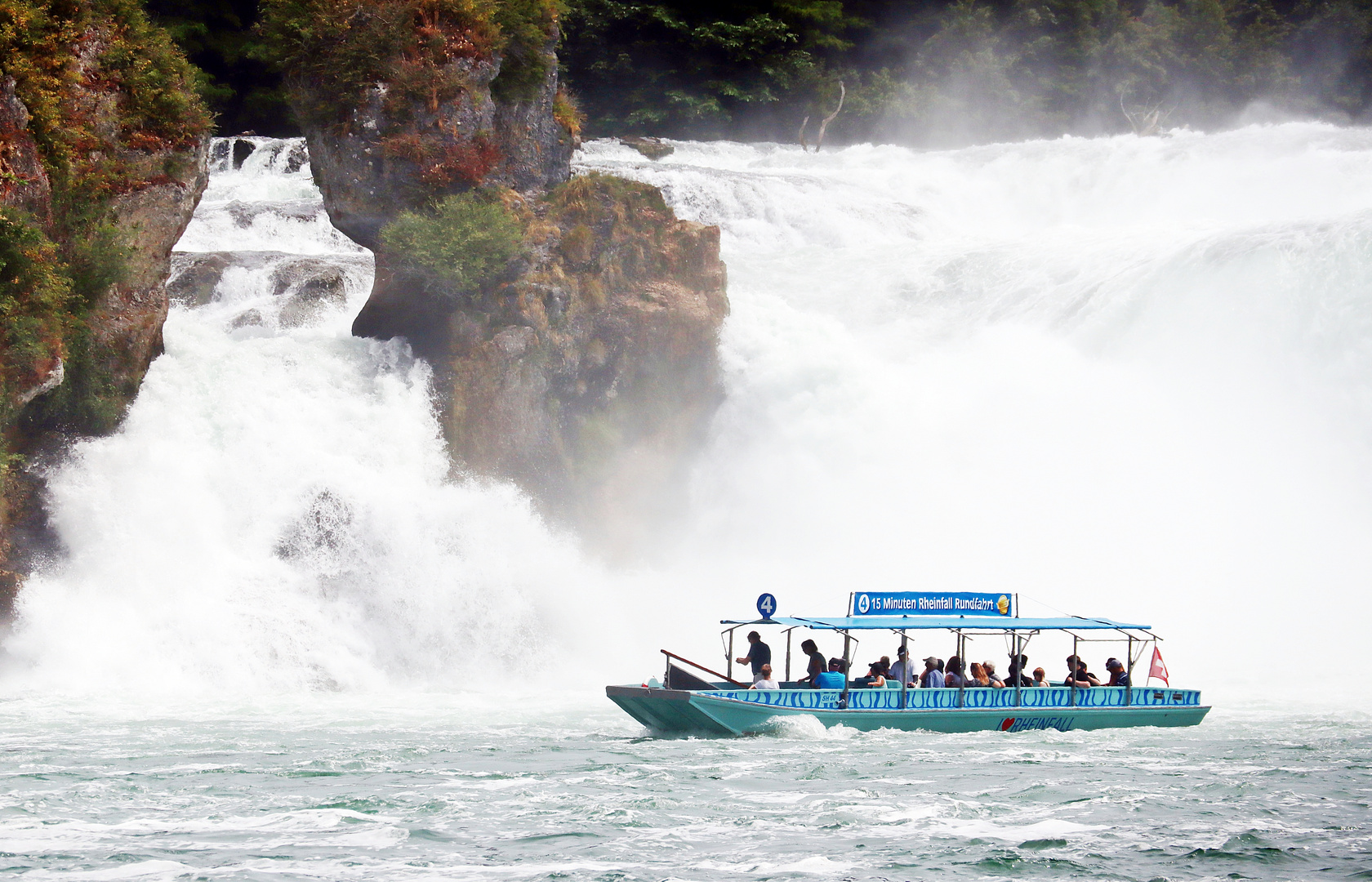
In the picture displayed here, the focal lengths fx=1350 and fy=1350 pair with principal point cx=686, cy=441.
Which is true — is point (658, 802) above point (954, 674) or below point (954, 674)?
below

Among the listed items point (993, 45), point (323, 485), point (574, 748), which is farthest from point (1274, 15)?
point (574, 748)

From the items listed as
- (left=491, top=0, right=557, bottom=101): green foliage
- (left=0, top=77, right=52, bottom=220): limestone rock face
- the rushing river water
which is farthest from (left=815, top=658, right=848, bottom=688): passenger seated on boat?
(left=491, top=0, right=557, bottom=101): green foliage

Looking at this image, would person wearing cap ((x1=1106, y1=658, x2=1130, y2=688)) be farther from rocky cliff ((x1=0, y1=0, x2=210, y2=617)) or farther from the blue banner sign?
rocky cliff ((x1=0, y1=0, x2=210, y2=617))

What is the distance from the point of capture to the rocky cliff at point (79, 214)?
2303 centimetres

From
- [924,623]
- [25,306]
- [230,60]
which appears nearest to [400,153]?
[25,306]

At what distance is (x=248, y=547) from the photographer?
2552cm

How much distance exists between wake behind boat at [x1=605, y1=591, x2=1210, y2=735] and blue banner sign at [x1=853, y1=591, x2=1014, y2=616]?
0.01m

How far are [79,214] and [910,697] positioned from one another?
1743 centimetres

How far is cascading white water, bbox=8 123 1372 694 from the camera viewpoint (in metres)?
24.9

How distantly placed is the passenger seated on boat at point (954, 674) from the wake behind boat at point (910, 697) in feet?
0.39

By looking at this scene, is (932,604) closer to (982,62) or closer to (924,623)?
(924,623)

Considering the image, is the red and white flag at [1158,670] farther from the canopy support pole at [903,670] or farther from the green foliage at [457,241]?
the green foliage at [457,241]

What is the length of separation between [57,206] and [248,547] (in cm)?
713

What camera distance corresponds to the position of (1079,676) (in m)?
21.9
